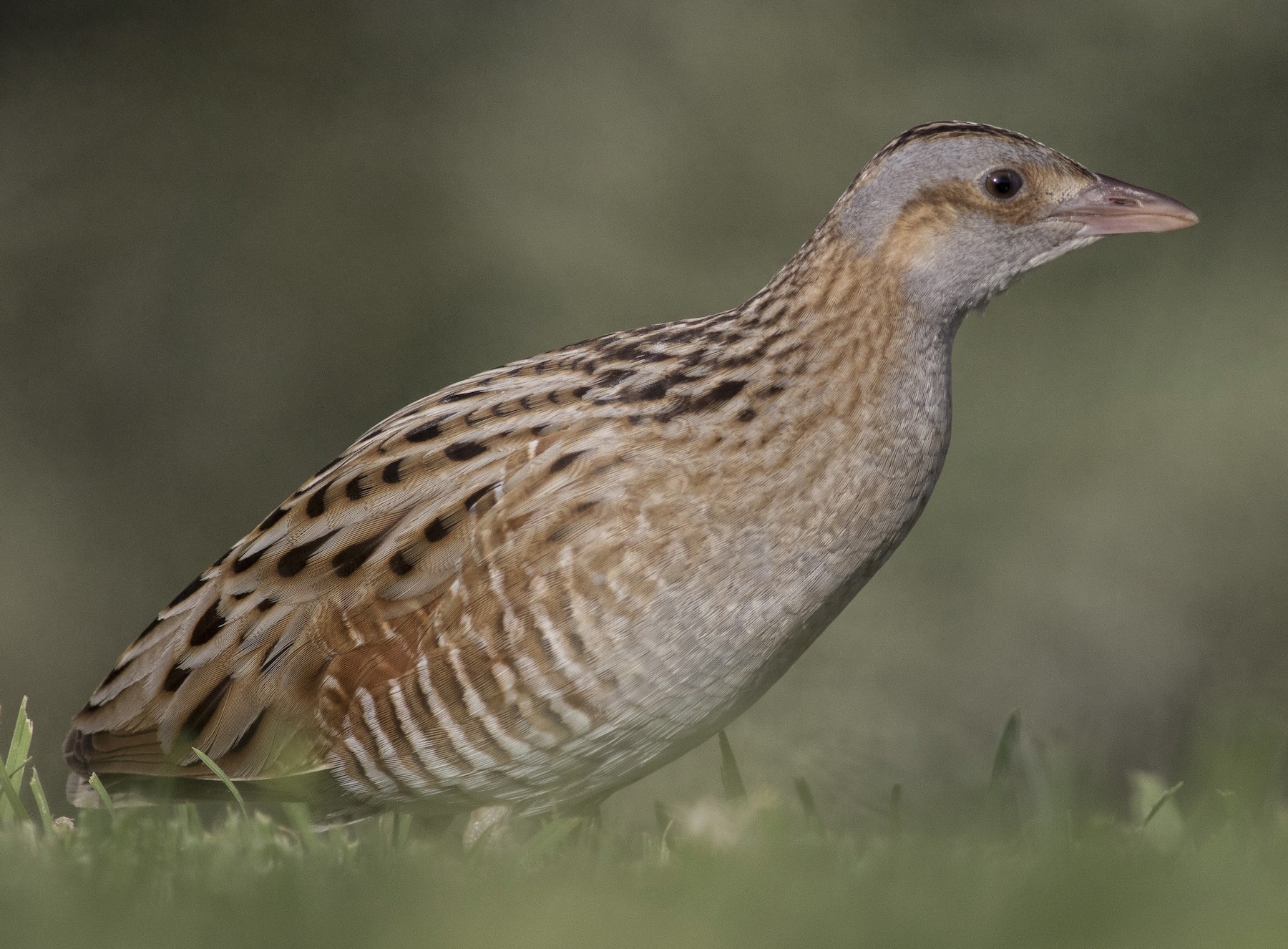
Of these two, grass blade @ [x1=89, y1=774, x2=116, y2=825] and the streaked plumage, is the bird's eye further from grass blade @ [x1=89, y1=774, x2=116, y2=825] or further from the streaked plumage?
grass blade @ [x1=89, y1=774, x2=116, y2=825]

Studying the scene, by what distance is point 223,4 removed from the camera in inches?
450

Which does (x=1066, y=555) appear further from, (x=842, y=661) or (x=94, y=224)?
(x=94, y=224)

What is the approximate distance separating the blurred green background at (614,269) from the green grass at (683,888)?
7128 millimetres

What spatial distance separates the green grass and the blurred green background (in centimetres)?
713

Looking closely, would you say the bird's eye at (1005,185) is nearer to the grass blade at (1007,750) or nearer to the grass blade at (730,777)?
the grass blade at (1007,750)

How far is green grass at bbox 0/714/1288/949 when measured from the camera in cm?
214

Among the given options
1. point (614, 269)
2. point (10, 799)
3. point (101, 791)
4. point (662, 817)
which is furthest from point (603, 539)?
point (614, 269)

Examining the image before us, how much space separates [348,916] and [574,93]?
9876 millimetres

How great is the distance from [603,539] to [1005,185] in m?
1.25

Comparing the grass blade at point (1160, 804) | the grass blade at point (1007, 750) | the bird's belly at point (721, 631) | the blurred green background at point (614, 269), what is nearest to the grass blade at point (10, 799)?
the bird's belly at point (721, 631)

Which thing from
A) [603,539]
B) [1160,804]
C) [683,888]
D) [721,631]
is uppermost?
[603,539]

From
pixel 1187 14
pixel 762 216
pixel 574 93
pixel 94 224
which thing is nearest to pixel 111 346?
pixel 94 224

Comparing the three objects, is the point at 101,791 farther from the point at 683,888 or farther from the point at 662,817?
the point at 683,888

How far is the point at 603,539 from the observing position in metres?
3.27
